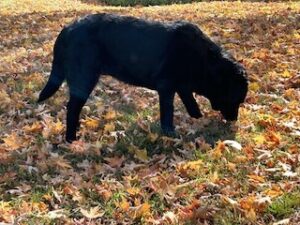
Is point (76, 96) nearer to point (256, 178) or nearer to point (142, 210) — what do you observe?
point (142, 210)

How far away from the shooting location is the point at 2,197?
15.0ft

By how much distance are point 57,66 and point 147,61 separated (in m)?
1.00

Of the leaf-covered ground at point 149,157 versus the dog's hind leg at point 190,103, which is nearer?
the leaf-covered ground at point 149,157

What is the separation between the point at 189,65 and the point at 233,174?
1.47 m

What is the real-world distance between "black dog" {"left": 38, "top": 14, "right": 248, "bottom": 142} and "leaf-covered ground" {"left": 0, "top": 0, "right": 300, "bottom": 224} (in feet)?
1.19

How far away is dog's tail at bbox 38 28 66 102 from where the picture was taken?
5553 millimetres

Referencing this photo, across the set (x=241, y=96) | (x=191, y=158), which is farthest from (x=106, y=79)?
(x=191, y=158)

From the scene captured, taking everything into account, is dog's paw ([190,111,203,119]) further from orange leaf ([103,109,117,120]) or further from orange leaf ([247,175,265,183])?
orange leaf ([247,175,265,183])

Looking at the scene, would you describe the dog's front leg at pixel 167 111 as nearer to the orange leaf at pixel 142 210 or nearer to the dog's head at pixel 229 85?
the dog's head at pixel 229 85

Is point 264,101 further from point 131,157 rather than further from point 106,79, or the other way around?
point 106,79

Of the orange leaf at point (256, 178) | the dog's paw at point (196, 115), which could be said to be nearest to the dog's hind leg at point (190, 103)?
the dog's paw at point (196, 115)

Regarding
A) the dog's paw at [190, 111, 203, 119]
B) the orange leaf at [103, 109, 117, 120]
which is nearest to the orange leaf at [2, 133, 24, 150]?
the orange leaf at [103, 109, 117, 120]

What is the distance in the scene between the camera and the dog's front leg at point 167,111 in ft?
18.1

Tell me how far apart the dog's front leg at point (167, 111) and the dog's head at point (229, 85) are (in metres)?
0.49
